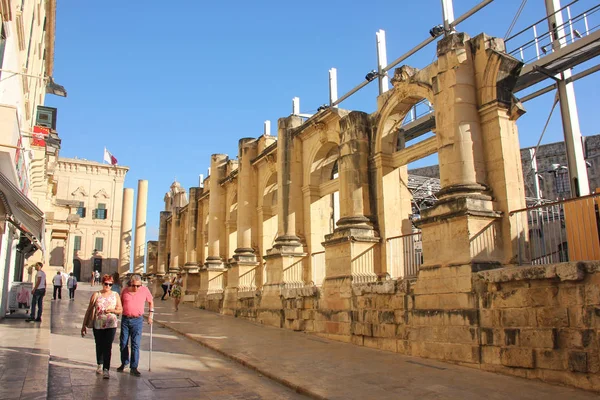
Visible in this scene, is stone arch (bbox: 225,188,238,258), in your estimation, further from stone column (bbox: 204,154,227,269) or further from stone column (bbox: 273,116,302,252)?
stone column (bbox: 273,116,302,252)

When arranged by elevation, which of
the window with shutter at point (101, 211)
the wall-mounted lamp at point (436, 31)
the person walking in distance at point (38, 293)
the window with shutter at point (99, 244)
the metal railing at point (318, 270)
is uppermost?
the window with shutter at point (101, 211)

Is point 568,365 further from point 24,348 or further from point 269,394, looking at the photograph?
point 24,348

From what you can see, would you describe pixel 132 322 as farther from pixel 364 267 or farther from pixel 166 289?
pixel 166 289

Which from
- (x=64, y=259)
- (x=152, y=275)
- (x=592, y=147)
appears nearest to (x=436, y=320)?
(x=592, y=147)

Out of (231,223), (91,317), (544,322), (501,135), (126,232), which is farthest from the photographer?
(126,232)

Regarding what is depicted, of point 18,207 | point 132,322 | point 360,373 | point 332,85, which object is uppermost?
point 332,85

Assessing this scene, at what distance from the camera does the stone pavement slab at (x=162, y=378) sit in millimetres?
6027

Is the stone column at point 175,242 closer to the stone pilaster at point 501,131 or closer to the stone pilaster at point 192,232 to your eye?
the stone pilaster at point 192,232

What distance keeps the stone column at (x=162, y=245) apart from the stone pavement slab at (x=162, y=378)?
23.4 metres

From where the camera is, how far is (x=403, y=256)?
11.1 m

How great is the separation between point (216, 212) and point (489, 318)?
15528 millimetres

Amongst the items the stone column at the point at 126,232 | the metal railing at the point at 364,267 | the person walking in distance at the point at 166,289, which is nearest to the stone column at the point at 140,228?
the stone column at the point at 126,232

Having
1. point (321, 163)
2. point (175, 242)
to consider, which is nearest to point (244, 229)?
point (321, 163)

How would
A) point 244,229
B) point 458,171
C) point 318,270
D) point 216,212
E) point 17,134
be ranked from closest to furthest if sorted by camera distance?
point 458,171, point 17,134, point 318,270, point 244,229, point 216,212
